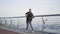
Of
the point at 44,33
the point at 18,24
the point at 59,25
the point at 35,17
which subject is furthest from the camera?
the point at 18,24

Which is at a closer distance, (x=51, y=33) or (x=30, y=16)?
(x=51, y=33)

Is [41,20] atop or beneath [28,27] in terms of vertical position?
atop

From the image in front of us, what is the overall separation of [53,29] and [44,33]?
17.9 inches

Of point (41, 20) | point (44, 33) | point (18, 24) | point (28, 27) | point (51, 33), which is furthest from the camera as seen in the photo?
point (18, 24)

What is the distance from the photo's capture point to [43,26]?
4941 millimetres

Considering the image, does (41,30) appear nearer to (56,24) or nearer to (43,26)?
(43,26)

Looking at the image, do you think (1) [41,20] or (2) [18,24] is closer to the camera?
(1) [41,20]

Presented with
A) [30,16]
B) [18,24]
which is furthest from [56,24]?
[18,24]

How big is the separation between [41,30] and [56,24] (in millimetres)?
922

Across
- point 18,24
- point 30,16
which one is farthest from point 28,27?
point 18,24

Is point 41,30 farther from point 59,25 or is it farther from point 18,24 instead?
point 18,24

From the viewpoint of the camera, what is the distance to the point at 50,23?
15.0ft

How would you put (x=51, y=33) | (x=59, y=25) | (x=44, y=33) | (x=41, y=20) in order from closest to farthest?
(x=59, y=25)
(x=51, y=33)
(x=44, y=33)
(x=41, y=20)

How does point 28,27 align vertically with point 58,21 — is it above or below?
below
